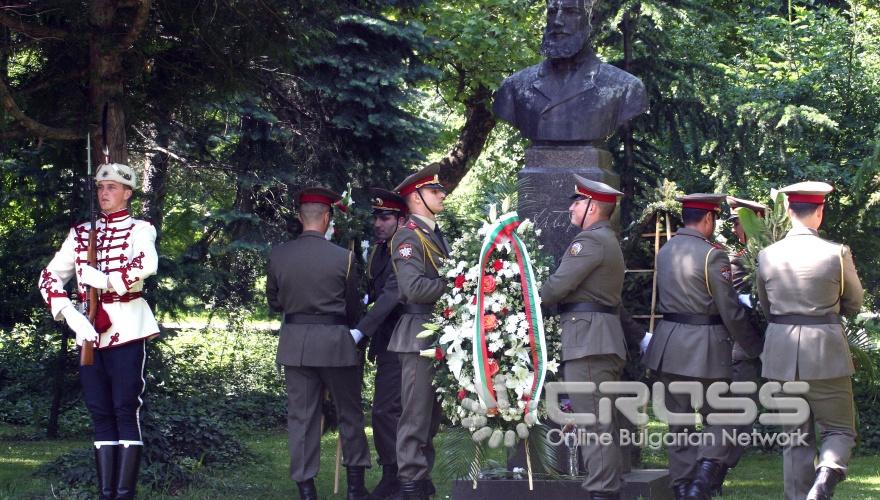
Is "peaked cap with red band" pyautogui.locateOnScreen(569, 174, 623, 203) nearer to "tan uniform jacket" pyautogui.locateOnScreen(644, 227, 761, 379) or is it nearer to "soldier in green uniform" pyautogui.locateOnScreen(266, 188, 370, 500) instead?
"tan uniform jacket" pyautogui.locateOnScreen(644, 227, 761, 379)

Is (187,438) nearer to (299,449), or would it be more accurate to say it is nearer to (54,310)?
(299,449)

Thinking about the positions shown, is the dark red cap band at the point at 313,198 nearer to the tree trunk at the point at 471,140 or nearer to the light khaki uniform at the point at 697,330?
the light khaki uniform at the point at 697,330

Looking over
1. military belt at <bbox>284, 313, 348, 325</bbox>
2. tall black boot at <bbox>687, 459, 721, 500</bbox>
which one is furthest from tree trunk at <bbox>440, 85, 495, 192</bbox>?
tall black boot at <bbox>687, 459, 721, 500</bbox>

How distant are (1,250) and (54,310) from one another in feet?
16.8

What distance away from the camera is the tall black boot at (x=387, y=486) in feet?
28.2

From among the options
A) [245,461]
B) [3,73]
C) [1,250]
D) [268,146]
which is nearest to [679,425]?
[245,461]

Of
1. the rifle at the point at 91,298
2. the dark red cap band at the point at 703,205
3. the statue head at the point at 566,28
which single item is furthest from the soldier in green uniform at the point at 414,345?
the rifle at the point at 91,298

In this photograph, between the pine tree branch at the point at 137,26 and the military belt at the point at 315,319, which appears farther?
the military belt at the point at 315,319

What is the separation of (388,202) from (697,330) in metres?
2.44

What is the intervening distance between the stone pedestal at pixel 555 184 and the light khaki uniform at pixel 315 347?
1.33m

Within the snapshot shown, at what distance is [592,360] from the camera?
7105 millimetres

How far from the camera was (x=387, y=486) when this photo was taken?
28.4 feet

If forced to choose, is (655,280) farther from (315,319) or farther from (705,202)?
(315,319)

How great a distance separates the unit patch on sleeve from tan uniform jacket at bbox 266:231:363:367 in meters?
0.67
